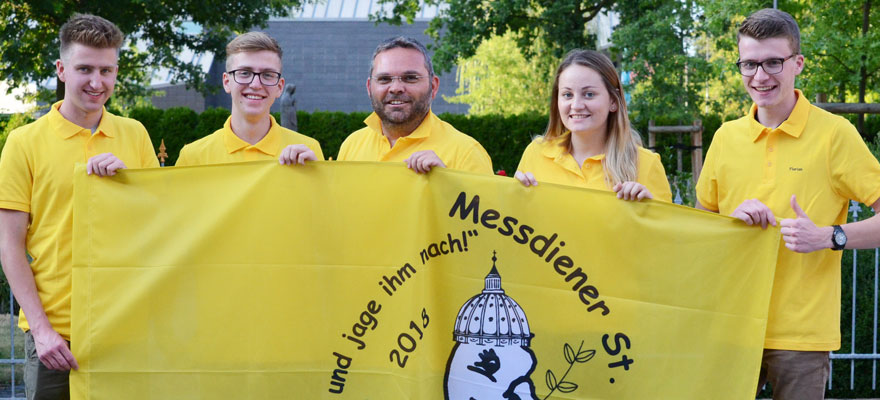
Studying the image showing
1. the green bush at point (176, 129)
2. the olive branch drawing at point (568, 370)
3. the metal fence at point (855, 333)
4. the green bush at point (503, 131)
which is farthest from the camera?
the green bush at point (503, 131)

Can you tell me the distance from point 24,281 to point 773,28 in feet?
10.9

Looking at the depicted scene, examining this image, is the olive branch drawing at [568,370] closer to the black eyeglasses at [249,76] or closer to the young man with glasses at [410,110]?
the young man with glasses at [410,110]

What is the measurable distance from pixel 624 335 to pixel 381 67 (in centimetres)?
162

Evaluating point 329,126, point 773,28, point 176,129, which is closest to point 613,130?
point 773,28

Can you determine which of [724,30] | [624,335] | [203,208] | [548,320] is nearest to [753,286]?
[624,335]

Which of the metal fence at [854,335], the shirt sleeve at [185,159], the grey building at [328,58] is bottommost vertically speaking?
the metal fence at [854,335]

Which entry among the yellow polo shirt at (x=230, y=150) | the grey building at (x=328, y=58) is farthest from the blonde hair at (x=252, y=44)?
the grey building at (x=328, y=58)

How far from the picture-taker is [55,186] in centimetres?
368

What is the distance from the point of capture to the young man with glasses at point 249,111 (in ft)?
13.6

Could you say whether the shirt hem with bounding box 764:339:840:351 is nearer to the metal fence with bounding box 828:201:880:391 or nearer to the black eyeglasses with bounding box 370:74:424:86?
the black eyeglasses with bounding box 370:74:424:86

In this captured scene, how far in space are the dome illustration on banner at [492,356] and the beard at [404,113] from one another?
0.78m

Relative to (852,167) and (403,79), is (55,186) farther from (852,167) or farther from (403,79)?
(852,167)

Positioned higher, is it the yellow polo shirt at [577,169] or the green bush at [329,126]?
the green bush at [329,126]

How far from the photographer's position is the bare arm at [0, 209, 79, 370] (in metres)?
3.62
